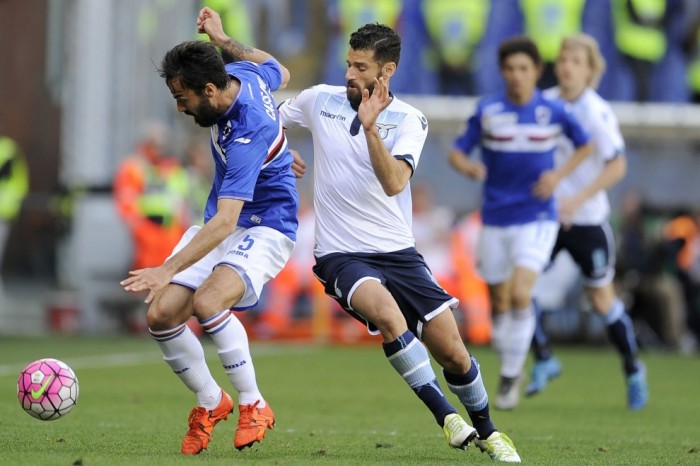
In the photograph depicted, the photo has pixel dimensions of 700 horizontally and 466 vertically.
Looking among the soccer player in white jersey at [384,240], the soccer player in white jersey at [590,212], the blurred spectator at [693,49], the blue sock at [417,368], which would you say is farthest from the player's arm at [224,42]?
the blurred spectator at [693,49]

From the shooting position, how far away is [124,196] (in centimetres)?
1844

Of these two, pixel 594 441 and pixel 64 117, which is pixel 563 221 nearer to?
pixel 594 441

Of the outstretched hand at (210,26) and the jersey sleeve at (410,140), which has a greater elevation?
the outstretched hand at (210,26)

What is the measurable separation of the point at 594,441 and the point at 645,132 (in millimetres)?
12600

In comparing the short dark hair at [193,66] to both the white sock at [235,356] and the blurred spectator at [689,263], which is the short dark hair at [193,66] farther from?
the blurred spectator at [689,263]

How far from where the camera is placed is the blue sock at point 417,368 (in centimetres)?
724

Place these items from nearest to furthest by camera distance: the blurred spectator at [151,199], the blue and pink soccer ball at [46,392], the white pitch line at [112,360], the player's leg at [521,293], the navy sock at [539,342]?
the blue and pink soccer ball at [46,392] → the player's leg at [521,293] → the navy sock at [539,342] → the white pitch line at [112,360] → the blurred spectator at [151,199]

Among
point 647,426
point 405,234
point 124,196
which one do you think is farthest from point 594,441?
point 124,196

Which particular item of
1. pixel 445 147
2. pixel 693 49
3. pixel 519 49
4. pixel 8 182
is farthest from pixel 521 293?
pixel 445 147

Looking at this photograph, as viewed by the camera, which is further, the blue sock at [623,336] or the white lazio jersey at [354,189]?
the blue sock at [623,336]

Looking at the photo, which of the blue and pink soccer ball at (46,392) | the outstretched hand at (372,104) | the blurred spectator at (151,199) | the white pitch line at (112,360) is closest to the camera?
the outstretched hand at (372,104)

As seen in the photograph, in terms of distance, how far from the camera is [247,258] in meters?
7.42

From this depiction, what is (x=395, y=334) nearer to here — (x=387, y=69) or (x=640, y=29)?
(x=387, y=69)

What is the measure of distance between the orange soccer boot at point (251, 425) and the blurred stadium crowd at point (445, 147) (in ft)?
38.1
